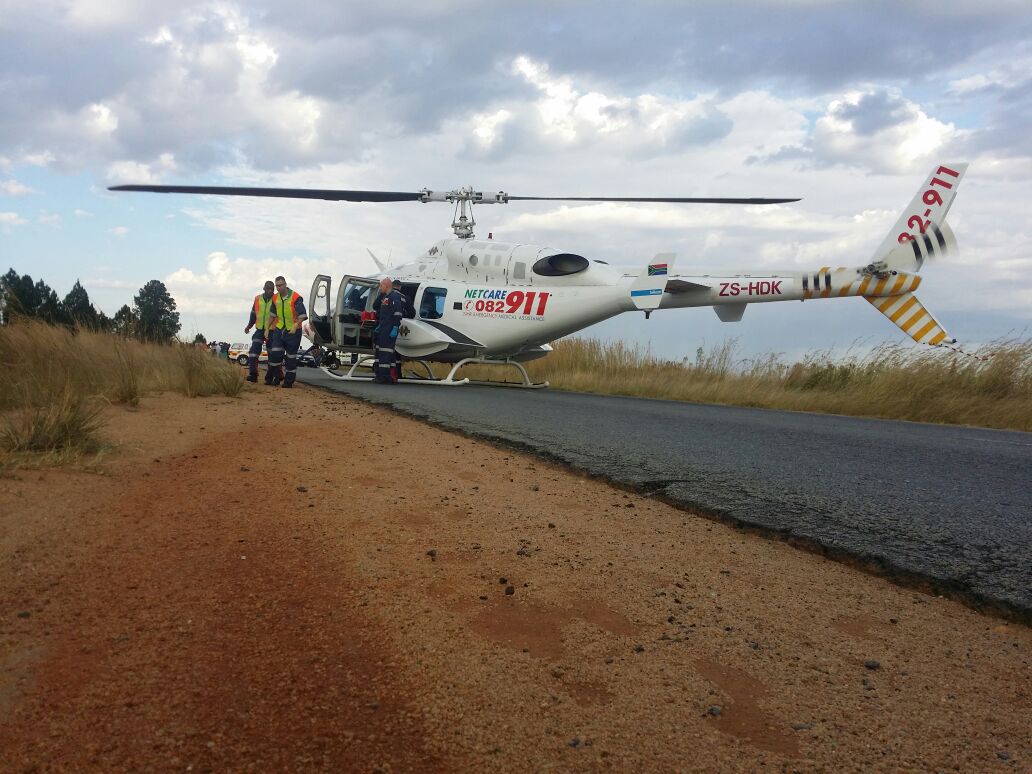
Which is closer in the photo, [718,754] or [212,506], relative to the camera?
[718,754]

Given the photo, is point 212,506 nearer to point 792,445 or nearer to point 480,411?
point 792,445

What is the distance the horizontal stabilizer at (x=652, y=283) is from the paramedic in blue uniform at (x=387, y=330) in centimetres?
451

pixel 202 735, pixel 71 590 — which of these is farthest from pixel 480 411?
pixel 202 735

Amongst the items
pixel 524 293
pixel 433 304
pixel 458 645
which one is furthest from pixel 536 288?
pixel 458 645

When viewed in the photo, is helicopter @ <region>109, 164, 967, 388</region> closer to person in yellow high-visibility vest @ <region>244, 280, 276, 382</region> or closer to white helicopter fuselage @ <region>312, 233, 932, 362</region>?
white helicopter fuselage @ <region>312, 233, 932, 362</region>

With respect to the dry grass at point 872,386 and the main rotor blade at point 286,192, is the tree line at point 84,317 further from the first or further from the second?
the dry grass at point 872,386

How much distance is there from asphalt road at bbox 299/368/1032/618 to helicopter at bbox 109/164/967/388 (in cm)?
396

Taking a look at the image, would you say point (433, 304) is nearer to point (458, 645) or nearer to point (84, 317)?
point (84, 317)

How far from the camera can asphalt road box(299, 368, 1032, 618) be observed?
11.8 ft

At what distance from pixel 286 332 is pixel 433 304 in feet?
13.0

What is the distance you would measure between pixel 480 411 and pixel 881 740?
7.74 m

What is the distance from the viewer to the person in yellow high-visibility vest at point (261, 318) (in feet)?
43.0

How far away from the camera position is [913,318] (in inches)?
515

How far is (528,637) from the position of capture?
2.59 metres
